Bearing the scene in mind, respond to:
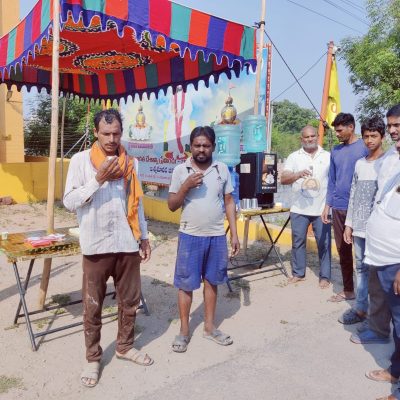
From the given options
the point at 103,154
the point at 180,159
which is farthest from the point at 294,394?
the point at 180,159

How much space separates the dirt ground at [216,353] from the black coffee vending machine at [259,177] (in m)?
1.02

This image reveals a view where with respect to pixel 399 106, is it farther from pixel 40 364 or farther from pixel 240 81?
pixel 240 81

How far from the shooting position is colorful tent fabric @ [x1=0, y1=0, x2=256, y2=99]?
406 cm

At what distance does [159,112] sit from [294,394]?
23.6 feet

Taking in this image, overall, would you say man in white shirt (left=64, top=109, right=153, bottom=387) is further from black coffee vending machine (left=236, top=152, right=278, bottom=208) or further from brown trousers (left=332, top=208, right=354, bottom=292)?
black coffee vending machine (left=236, top=152, right=278, bottom=208)

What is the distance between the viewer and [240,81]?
286 inches

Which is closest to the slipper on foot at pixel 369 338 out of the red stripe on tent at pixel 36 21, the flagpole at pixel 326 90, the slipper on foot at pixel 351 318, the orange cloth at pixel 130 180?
the slipper on foot at pixel 351 318

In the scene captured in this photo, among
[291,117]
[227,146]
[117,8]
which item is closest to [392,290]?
[117,8]

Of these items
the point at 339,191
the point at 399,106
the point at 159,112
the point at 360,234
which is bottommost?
the point at 360,234

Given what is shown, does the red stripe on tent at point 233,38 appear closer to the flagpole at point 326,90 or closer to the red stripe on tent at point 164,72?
the red stripe on tent at point 164,72

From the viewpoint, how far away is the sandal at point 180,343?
3.15 m

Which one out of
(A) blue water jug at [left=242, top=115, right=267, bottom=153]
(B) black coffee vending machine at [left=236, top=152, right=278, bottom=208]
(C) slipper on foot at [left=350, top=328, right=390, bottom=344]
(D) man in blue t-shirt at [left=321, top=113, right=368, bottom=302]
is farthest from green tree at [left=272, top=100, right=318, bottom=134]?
(C) slipper on foot at [left=350, top=328, right=390, bottom=344]

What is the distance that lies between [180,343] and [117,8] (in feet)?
10.1

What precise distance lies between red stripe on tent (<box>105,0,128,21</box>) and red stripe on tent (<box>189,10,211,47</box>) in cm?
67
